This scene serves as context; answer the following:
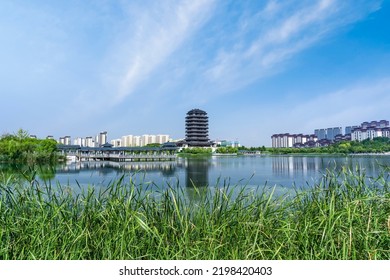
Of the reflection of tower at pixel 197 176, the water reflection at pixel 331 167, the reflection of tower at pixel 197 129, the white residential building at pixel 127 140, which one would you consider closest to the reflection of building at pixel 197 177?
the reflection of tower at pixel 197 176

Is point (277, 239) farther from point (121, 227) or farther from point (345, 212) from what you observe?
point (121, 227)

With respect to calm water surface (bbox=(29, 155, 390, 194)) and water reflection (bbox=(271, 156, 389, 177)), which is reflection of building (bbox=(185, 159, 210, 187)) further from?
water reflection (bbox=(271, 156, 389, 177))

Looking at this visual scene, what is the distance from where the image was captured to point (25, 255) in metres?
1.42

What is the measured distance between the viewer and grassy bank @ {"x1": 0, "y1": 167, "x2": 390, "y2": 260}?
1419 mm

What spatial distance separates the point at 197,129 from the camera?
47.9 m

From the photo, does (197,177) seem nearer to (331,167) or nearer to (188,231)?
(331,167)

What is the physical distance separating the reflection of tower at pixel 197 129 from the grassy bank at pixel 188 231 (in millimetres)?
45419

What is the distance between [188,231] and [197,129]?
46335 mm

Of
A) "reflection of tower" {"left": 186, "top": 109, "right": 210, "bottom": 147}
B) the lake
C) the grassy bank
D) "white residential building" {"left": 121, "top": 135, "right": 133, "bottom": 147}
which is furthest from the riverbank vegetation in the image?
"white residential building" {"left": 121, "top": 135, "right": 133, "bottom": 147}

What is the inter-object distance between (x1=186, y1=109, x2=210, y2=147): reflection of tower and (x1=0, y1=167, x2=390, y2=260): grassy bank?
1788 inches

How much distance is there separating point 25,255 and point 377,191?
208cm

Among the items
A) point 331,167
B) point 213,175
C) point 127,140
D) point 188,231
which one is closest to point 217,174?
point 213,175
